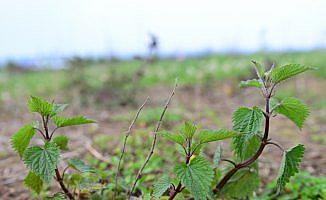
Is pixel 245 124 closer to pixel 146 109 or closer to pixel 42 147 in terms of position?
pixel 42 147

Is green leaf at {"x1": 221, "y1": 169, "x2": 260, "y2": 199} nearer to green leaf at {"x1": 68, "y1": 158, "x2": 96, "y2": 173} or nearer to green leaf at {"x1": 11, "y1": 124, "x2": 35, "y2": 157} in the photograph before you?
green leaf at {"x1": 68, "y1": 158, "x2": 96, "y2": 173}

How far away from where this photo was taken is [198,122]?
3.00 m

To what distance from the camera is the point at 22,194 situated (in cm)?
175

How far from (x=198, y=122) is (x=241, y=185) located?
169cm

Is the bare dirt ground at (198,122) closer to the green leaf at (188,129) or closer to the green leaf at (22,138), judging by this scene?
the green leaf at (22,138)

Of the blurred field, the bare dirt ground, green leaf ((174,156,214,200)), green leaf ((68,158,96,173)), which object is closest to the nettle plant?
green leaf ((174,156,214,200))

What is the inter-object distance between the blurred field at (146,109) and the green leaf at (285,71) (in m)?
0.11

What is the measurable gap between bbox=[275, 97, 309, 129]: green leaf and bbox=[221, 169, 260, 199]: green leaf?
0.96 feet

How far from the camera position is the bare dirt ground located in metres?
1.99

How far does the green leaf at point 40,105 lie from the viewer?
1096 millimetres

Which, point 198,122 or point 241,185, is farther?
point 198,122

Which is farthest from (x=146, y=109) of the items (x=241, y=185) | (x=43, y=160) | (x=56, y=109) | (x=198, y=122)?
(x=43, y=160)

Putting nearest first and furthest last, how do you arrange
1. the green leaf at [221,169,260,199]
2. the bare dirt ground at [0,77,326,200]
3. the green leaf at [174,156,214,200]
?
1. the green leaf at [174,156,214,200]
2. the green leaf at [221,169,260,199]
3. the bare dirt ground at [0,77,326,200]

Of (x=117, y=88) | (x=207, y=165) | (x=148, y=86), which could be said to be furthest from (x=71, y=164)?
(x=148, y=86)
